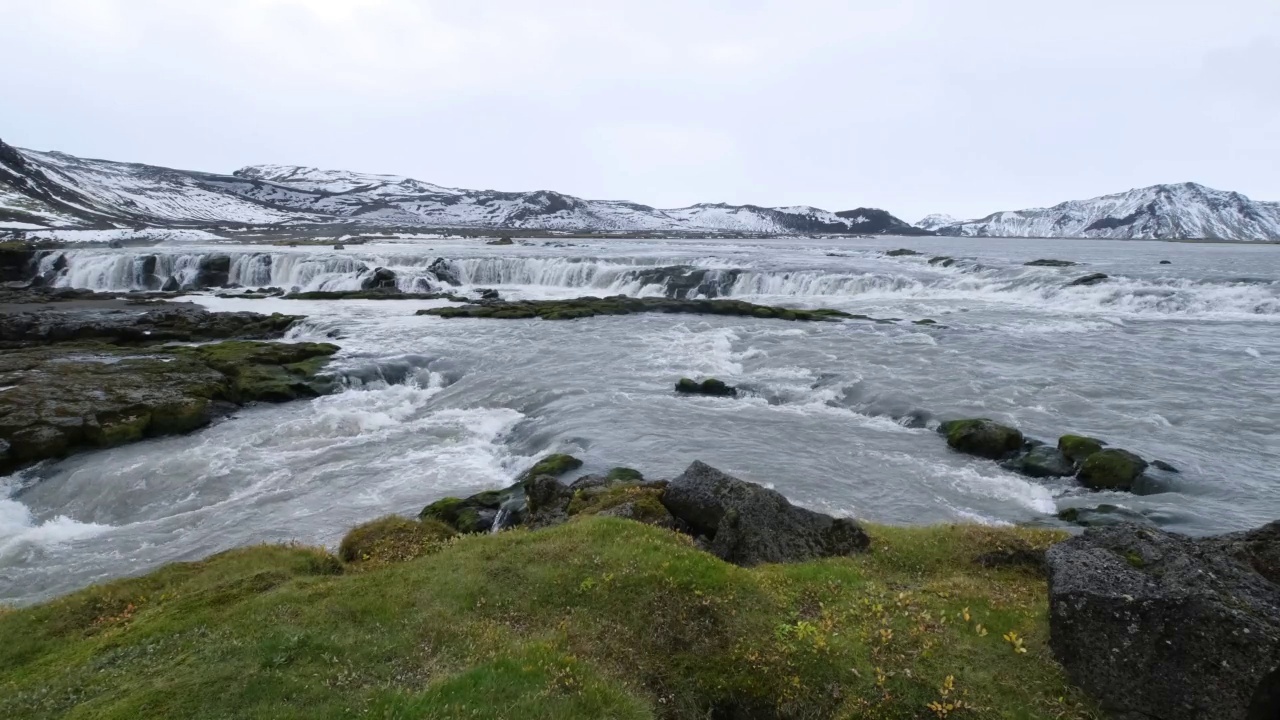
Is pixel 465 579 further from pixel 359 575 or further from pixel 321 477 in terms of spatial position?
pixel 321 477

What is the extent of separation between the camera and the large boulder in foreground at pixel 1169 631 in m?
6.80

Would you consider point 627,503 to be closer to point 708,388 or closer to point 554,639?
point 554,639

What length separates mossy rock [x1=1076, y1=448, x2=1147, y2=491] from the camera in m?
19.1

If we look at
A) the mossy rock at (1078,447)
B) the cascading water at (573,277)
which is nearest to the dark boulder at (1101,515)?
the mossy rock at (1078,447)

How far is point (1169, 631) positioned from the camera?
7.18 metres

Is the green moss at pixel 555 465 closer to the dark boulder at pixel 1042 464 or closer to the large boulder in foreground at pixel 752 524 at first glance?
the large boulder in foreground at pixel 752 524

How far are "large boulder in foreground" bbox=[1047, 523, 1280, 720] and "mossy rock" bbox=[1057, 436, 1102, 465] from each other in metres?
13.0

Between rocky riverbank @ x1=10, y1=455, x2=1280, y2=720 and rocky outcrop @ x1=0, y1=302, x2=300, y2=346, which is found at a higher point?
rocky riverbank @ x1=10, y1=455, x2=1280, y2=720

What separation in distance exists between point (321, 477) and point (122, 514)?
5.27m

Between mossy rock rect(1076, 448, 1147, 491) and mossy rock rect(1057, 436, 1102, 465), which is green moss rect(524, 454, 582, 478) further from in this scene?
mossy rock rect(1057, 436, 1102, 465)

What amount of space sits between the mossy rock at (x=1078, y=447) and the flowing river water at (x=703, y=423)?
72.7 inches

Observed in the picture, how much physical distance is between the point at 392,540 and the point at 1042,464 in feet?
60.3

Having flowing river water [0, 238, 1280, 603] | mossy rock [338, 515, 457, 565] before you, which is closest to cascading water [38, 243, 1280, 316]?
flowing river water [0, 238, 1280, 603]

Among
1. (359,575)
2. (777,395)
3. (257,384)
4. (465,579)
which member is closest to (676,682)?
(465,579)
